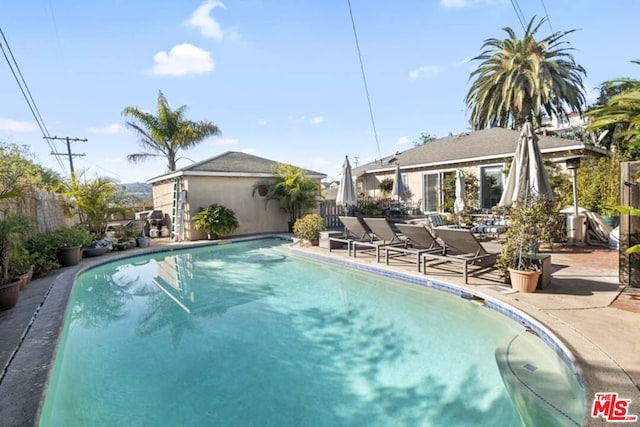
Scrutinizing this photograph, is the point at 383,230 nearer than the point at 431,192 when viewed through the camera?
Yes

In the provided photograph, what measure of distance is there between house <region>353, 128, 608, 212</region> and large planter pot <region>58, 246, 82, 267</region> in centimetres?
1419

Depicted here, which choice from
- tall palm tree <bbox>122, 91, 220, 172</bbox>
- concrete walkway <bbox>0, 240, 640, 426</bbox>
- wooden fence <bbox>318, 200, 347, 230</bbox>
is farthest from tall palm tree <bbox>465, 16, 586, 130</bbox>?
tall palm tree <bbox>122, 91, 220, 172</bbox>

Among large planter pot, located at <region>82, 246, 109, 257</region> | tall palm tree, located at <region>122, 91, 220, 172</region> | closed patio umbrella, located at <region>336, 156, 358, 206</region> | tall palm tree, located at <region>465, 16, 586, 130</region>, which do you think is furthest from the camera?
tall palm tree, located at <region>122, 91, 220, 172</region>

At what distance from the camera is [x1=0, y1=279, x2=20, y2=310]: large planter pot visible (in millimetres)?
5766

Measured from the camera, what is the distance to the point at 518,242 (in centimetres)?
615

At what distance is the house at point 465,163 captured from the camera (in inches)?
521

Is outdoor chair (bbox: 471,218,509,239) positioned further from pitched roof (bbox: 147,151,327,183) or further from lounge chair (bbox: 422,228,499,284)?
pitched roof (bbox: 147,151,327,183)

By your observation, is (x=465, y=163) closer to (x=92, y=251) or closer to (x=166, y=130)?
(x=92, y=251)

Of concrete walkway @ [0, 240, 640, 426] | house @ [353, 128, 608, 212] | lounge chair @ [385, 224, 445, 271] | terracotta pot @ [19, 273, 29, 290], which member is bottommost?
concrete walkway @ [0, 240, 640, 426]

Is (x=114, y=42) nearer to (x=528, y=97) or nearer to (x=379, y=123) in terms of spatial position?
(x=379, y=123)

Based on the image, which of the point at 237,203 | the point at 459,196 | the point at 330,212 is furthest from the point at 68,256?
the point at 459,196

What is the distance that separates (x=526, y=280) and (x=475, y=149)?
11242 millimetres

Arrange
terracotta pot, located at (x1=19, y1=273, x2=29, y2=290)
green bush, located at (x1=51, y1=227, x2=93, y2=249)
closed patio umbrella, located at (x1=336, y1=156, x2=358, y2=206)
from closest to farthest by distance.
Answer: terracotta pot, located at (x1=19, y1=273, x2=29, y2=290)
green bush, located at (x1=51, y1=227, x2=93, y2=249)
closed patio umbrella, located at (x1=336, y1=156, x2=358, y2=206)

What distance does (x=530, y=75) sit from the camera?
18656mm
